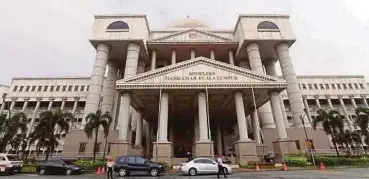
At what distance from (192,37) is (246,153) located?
30354mm

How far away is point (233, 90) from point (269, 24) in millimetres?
24043

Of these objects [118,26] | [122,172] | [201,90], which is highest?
[118,26]

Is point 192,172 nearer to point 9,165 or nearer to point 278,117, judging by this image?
point 278,117

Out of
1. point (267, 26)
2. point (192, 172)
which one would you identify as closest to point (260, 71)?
point (267, 26)

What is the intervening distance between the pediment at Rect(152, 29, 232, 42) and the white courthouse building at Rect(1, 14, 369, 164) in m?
0.21

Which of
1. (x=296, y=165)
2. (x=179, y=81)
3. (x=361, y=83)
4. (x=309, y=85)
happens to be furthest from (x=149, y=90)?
(x=361, y=83)

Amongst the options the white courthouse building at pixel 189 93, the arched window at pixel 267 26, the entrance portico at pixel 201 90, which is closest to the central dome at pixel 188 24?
the white courthouse building at pixel 189 93

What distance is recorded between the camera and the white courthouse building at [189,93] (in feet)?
102

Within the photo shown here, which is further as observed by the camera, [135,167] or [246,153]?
[246,153]

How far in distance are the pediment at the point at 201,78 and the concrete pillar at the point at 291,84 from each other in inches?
534

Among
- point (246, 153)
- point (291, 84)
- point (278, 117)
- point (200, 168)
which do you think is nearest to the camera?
point (200, 168)

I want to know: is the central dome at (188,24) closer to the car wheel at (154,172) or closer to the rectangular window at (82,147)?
the rectangular window at (82,147)

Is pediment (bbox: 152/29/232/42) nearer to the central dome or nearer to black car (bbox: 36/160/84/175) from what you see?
the central dome

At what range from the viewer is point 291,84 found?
4488cm
